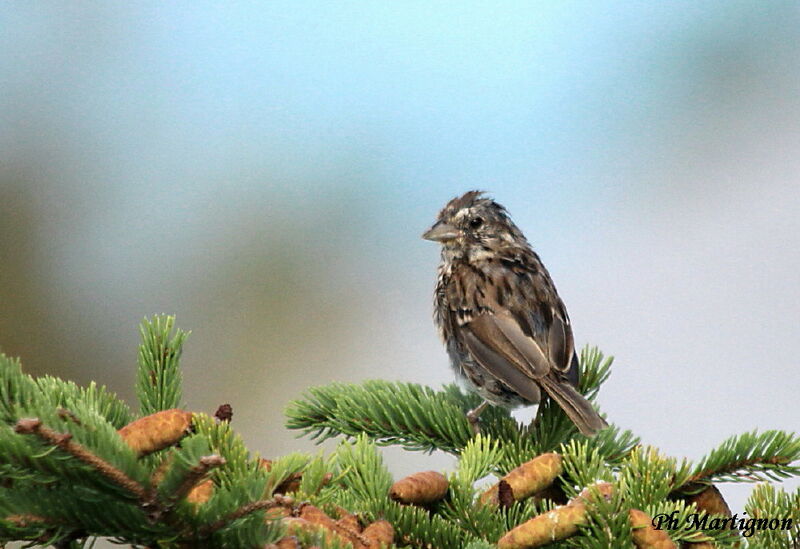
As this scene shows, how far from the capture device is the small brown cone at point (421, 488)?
6.40 feet

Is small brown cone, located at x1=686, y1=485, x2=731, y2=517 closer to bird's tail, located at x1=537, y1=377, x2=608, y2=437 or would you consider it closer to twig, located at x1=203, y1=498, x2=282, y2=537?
bird's tail, located at x1=537, y1=377, x2=608, y2=437

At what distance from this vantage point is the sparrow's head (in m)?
5.02

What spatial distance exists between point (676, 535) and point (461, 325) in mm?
2639

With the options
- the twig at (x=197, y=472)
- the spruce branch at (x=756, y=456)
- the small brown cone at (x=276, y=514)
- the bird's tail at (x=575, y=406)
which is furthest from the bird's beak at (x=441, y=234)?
the twig at (x=197, y=472)

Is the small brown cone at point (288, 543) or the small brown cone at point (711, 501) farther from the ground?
the small brown cone at point (711, 501)

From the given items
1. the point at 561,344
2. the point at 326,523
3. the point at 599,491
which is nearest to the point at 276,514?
the point at 326,523

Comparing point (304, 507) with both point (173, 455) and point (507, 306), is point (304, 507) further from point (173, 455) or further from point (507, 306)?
point (507, 306)

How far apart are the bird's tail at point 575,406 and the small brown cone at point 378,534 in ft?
4.52

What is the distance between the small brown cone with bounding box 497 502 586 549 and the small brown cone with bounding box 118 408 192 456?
0.68m

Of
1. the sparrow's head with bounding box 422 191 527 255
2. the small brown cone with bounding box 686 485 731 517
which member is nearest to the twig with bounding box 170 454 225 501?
the small brown cone with bounding box 686 485 731 517

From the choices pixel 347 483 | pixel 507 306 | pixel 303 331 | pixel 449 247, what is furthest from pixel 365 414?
pixel 303 331

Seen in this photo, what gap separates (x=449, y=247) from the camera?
5.09 metres

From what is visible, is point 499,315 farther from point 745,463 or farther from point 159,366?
point 159,366

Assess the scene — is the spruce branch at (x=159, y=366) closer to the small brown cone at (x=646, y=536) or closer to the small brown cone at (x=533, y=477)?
the small brown cone at (x=533, y=477)
